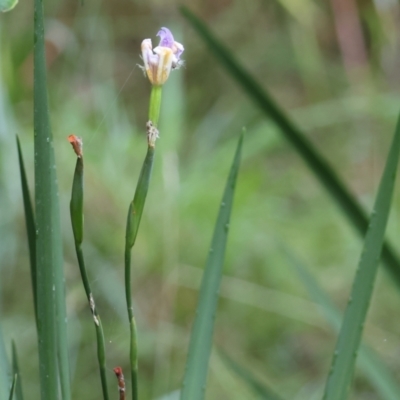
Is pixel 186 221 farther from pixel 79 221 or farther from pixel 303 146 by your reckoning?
pixel 79 221

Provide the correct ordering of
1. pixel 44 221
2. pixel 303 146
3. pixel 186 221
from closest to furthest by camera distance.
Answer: pixel 44 221, pixel 303 146, pixel 186 221

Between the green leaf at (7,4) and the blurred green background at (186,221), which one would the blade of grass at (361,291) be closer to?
the green leaf at (7,4)

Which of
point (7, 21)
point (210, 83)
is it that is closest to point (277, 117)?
point (7, 21)

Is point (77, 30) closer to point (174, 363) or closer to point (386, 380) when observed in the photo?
point (174, 363)

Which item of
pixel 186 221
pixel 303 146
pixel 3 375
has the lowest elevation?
pixel 3 375

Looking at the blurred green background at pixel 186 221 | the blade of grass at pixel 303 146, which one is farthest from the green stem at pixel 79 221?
the blurred green background at pixel 186 221

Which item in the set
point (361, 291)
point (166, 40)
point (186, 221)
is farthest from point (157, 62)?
point (186, 221)

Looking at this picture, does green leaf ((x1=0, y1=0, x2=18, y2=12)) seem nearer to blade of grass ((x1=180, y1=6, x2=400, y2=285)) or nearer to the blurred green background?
blade of grass ((x1=180, y1=6, x2=400, y2=285))
